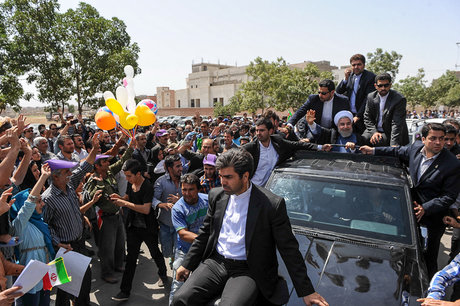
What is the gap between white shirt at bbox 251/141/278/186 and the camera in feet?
16.4

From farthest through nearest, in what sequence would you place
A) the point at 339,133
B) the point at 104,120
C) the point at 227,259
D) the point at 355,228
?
the point at 104,120 < the point at 339,133 < the point at 355,228 < the point at 227,259

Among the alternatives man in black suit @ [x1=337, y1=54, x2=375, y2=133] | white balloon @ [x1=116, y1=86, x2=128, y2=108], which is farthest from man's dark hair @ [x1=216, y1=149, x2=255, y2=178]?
white balloon @ [x1=116, y1=86, x2=128, y2=108]

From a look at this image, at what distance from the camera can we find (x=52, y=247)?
3613mm

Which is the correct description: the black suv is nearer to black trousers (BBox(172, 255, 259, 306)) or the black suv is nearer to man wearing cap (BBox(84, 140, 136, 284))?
black trousers (BBox(172, 255, 259, 306))

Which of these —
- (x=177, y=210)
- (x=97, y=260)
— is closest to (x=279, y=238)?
(x=177, y=210)

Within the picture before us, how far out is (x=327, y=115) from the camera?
584cm

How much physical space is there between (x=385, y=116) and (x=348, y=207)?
243cm

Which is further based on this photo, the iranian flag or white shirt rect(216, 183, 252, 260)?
the iranian flag

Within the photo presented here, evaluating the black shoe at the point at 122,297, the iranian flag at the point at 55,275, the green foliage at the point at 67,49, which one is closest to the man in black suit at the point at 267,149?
the black shoe at the point at 122,297

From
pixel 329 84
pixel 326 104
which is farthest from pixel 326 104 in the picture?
pixel 329 84

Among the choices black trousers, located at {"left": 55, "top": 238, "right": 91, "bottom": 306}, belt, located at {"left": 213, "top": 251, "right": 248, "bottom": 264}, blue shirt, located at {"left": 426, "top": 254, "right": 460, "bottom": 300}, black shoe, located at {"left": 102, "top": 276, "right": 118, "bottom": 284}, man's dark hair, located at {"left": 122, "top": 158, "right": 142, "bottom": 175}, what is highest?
man's dark hair, located at {"left": 122, "top": 158, "right": 142, "bottom": 175}

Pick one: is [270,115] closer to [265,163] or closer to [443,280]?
[265,163]

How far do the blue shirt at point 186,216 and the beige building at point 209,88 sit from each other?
207 feet

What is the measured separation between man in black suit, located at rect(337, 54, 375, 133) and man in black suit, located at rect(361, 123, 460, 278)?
1.65 meters
